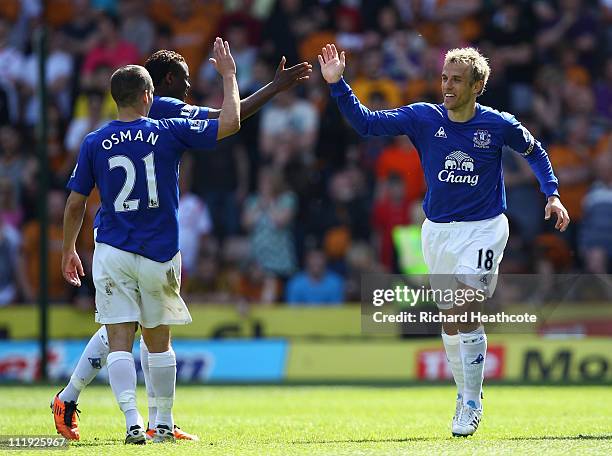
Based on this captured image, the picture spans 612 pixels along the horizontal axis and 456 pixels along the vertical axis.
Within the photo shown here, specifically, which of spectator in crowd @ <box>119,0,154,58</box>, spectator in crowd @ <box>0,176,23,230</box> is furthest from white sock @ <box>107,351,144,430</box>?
spectator in crowd @ <box>119,0,154,58</box>

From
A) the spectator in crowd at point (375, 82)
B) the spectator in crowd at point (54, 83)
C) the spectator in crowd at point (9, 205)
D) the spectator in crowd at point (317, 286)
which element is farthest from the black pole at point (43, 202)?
the spectator in crowd at point (375, 82)

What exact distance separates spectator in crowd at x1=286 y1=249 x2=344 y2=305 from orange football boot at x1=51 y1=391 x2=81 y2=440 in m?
7.63

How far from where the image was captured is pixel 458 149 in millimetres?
8594

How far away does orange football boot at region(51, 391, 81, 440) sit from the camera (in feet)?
27.6

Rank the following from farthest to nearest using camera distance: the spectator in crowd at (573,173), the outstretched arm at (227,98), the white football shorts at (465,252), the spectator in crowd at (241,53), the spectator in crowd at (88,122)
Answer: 1. the spectator in crowd at (241,53)
2. the spectator in crowd at (88,122)
3. the spectator in crowd at (573,173)
4. the white football shorts at (465,252)
5. the outstretched arm at (227,98)

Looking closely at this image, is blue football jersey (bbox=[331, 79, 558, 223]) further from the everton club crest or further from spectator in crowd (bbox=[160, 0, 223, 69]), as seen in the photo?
spectator in crowd (bbox=[160, 0, 223, 69])

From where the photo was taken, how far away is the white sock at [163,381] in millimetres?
7941

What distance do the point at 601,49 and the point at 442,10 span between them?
7.58 feet

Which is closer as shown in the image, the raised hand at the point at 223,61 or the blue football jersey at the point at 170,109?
the raised hand at the point at 223,61

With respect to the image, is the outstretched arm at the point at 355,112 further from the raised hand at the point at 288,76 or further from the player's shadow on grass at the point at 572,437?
the player's shadow on grass at the point at 572,437

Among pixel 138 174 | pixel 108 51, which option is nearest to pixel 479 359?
pixel 138 174

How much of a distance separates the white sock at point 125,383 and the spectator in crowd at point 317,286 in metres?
8.22

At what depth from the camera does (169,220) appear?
26.0 feet

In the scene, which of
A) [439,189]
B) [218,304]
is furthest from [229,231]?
[439,189]
